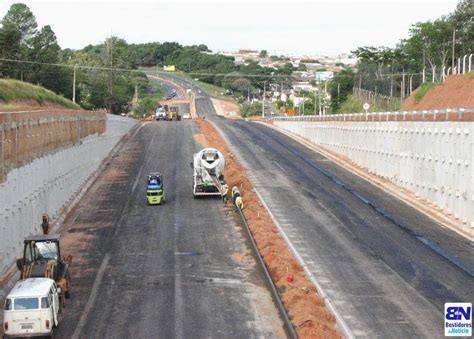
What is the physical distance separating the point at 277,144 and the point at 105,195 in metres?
39.3

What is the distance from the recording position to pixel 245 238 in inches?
1626

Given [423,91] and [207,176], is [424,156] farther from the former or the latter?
[423,91]

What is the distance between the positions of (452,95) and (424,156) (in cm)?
3324

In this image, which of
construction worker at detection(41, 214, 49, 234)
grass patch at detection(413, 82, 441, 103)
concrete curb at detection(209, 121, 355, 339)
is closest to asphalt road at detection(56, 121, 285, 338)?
construction worker at detection(41, 214, 49, 234)

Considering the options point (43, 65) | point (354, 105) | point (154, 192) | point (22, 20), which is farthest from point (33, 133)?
point (354, 105)

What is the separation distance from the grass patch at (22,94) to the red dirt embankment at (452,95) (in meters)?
46.6

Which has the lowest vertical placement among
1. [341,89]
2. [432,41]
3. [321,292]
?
[321,292]

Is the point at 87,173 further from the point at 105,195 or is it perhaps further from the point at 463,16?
the point at 463,16

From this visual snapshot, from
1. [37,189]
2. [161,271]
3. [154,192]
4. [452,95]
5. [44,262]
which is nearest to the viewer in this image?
[44,262]

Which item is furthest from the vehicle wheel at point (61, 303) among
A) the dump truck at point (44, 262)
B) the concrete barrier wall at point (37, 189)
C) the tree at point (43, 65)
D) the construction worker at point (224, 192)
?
the tree at point (43, 65)

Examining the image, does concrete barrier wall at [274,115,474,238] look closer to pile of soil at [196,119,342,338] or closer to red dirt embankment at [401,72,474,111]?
red dirt embankment at [401,72,474,111]

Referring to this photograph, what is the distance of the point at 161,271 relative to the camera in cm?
3475

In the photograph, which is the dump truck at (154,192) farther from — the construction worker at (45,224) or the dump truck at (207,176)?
the construction worker at (45,224)

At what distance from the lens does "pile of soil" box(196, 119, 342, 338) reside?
25.5 meters
